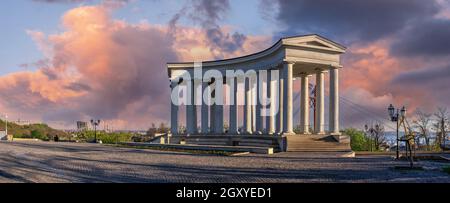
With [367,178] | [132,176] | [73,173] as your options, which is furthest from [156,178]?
[367,178]

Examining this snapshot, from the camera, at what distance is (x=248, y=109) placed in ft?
177

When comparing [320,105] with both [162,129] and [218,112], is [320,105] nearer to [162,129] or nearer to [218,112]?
[218,112]

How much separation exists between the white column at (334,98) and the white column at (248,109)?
1142cm

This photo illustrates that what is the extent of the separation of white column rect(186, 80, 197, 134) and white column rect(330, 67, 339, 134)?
21316 mm

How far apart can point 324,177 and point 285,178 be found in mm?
1787

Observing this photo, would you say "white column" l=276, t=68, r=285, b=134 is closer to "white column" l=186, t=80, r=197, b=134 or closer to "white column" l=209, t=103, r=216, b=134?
"white column" l=209, t=103, r=216, b=134

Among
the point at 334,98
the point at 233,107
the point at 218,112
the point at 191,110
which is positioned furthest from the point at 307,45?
the point at 191,110

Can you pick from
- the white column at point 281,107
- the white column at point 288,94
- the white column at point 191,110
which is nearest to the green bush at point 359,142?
the white column at point 191,110

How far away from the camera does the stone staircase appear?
40188 mm

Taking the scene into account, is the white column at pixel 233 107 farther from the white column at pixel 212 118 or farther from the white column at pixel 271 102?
the white column at pixel 212 118

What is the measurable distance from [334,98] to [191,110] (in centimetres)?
2217

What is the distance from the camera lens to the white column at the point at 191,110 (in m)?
59.9
